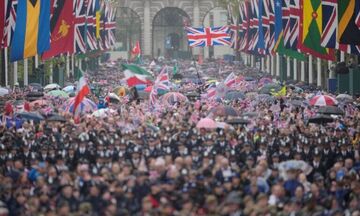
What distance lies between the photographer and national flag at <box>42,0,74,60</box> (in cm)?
6893

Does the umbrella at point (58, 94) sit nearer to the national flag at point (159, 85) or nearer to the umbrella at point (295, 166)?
the national flag at point (159, 85)

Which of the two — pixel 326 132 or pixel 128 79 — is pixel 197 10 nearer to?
pixel 128 79

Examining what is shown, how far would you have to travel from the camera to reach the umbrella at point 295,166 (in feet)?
98.3

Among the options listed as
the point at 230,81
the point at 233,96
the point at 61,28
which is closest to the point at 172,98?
the point at 233,96

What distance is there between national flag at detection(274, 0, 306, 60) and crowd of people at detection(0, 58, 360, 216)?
28.3 meters

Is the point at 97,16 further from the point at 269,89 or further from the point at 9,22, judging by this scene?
the point at 9,22

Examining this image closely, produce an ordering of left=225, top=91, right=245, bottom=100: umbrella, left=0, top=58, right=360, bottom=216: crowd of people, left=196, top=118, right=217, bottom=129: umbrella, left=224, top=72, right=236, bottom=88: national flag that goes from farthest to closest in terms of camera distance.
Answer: left=224, top=72, right=236, bottom=88: national flag → left=225, top=91, right=245, bottom=100: umbrella → left=196, top=118, right=217, bottom=129: umbrella → left=0, top=58, right=360, bottom=216: crowd of people

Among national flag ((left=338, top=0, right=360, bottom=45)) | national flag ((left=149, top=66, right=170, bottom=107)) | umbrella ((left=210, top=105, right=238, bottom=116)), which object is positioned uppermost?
national flag ((left=338, top=0, right=360, bottom=45))

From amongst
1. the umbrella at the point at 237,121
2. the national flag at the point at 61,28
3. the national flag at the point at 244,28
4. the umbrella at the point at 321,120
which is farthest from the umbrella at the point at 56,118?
the national flag at the point at 244,28

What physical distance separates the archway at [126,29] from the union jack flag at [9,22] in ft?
326

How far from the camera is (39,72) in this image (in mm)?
79688

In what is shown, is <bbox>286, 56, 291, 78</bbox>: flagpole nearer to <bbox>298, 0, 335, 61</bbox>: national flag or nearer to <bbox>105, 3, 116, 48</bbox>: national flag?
<bbox>105, 3, 116, 48</bbox>: national flag

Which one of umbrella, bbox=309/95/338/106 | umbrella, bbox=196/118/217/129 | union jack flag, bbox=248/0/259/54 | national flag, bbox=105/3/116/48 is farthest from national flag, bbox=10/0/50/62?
national flag, bbox=105/3/116/48

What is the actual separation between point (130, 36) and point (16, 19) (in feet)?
329
